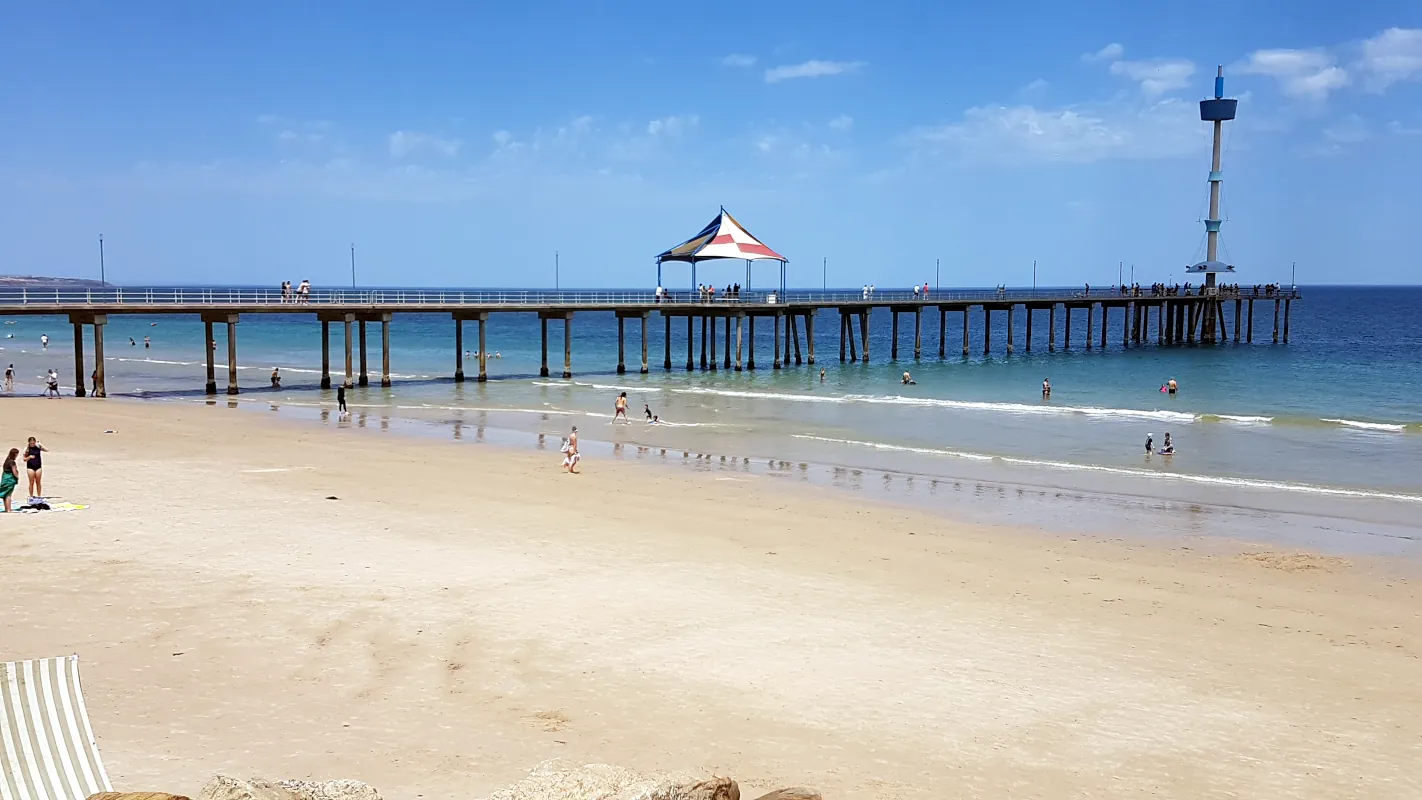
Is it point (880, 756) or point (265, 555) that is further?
point (265, 555)

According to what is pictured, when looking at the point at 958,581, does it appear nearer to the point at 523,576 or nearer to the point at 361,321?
the point at 523,576

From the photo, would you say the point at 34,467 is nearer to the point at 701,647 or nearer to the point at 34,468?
the point at 34,468

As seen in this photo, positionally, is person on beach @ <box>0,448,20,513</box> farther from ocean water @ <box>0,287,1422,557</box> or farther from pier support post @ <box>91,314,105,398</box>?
pier support post @ <box>91,314,105,398</box>

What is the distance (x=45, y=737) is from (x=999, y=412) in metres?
30.5

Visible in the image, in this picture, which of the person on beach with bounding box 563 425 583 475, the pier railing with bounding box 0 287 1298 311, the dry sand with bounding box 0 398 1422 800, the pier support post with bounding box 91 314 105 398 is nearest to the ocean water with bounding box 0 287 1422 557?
the pier support post with bounding box 91 314 105 398

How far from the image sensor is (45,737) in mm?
5074

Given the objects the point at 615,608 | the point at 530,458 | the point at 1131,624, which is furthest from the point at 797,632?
the point at 530,458

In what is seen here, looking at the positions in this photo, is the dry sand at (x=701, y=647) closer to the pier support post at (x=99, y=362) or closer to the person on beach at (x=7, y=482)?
the person on beach at (x=7, y=482)

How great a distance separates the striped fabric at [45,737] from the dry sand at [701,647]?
1.47m

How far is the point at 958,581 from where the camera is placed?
12.7 meters

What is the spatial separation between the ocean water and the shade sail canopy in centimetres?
478

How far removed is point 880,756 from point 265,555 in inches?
311

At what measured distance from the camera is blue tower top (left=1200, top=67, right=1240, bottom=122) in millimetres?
72375

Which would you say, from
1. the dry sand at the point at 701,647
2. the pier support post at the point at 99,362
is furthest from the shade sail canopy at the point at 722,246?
the dry sand at the point at 701,647
